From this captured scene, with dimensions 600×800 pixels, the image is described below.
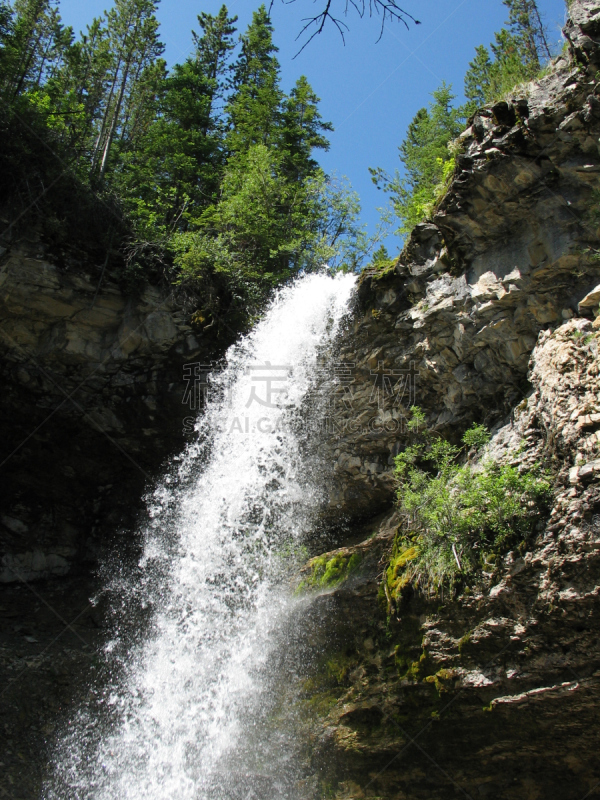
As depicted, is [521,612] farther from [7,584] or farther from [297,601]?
[7,584]

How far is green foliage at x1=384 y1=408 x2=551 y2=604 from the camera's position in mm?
5305

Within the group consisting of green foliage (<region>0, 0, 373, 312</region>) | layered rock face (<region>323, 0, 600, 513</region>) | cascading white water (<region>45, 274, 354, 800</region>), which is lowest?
cascading white water (<region>45, 274, 354, 800</region>)

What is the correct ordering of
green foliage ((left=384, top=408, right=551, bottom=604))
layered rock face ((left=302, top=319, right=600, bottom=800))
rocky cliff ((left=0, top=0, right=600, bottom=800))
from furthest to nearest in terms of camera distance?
green foliage ((left=384, top=408, right=551, bottom=604))
rocky cliff ((left=0, top=0, right=600, bottom=800))
layered rock face ((left=302, top=319, right=600, bottom=800))

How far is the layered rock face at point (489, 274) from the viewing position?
6480mm

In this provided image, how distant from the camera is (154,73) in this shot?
19156 millimetres

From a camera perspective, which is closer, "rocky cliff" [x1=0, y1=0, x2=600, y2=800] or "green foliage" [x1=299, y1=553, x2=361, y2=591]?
"rocky cliff" [x1=0, y1=0, x2=600, y2=800]

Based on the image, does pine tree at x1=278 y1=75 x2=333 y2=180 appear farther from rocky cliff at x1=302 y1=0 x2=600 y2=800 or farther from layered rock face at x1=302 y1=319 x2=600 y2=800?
layered rock face at x1=302 y1=319 x2=600 y2=800

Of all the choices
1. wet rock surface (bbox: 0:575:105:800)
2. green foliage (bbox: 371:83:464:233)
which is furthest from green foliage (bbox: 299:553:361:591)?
green foliage (bbox: 371:83:464:233)

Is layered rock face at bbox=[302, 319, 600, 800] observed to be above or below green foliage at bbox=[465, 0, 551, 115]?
below

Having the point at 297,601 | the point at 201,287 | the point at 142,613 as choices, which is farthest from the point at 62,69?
the point at 297,601

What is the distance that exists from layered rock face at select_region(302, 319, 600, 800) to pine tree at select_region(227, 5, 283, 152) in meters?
13.3

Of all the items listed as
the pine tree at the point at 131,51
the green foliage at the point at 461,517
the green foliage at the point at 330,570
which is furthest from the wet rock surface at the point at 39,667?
the pine tree at the point at 131,51

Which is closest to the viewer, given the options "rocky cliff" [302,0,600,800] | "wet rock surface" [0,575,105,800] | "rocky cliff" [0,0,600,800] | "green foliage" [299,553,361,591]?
"rocky cliff" [302,0,600,800]

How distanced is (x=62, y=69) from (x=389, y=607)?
73.4 feet
